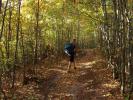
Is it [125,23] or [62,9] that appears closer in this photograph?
[125,23]

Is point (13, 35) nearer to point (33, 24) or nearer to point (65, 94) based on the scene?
point (33, 24)

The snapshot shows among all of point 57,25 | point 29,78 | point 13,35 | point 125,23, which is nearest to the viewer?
point 125,23

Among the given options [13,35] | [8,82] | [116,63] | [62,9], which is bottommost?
[8,82]

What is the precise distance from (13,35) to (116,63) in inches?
551

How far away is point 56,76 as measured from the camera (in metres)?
18.9

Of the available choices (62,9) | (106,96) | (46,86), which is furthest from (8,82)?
(62,9)

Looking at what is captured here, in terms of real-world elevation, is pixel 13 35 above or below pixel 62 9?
below

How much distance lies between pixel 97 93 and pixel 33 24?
16.0 metres

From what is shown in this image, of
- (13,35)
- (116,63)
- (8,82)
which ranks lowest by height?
(8,82)

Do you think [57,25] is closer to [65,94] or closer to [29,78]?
[29,78]

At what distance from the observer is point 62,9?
31.3 m

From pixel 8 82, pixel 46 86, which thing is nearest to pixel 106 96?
pixel 46 86

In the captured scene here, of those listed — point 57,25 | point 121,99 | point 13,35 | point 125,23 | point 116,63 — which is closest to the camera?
point 121,99

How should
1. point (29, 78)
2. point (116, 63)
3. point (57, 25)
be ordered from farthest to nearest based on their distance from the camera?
point (57, 25), point (29, 78), point (116, 63)
